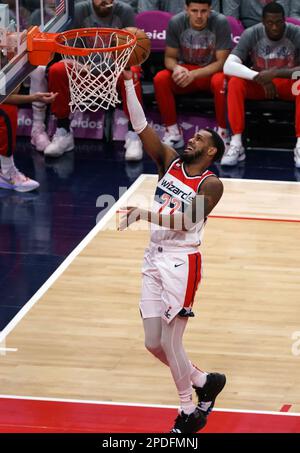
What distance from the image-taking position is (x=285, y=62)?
11.8m

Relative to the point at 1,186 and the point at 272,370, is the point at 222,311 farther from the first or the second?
the point at 1,186

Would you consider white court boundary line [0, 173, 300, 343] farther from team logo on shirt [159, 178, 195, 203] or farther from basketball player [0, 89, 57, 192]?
team logo on shirt [159, 178, 195, 203]

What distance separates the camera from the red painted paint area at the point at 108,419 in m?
6.18

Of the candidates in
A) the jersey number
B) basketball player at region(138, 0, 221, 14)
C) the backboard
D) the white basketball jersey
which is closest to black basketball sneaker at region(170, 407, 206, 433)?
the white basketball jersey

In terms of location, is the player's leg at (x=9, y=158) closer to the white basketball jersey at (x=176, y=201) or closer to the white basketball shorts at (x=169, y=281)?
the white basketball jersey at (x=176, y=201)

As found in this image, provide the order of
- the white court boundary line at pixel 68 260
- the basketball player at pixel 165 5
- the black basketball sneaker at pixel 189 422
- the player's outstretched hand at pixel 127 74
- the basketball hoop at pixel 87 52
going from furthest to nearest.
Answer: the basketball player at pixel 165 5
the white court boundary line at pixel 68 260
the basketball hoop at pixel 87 52
the player's outstretched hand at pixel 127 74
the black basketball sneaker at pixel 189 422

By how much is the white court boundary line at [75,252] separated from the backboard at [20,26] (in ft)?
5.42

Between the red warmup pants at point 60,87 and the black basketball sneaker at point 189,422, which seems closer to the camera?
the black basketball sneaker at point 189,422

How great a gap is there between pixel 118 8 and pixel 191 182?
6.09 m

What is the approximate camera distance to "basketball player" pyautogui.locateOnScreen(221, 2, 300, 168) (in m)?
11.6

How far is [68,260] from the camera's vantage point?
29.4 ft

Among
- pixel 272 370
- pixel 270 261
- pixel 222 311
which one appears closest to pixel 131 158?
pixel 270 261

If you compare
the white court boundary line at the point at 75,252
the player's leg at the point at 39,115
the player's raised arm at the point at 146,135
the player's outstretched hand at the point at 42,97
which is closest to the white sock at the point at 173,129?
the white court boundary line at the point at 75,252

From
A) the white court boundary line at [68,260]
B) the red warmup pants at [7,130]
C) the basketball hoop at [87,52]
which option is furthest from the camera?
the red warmup pants at [7,130]
